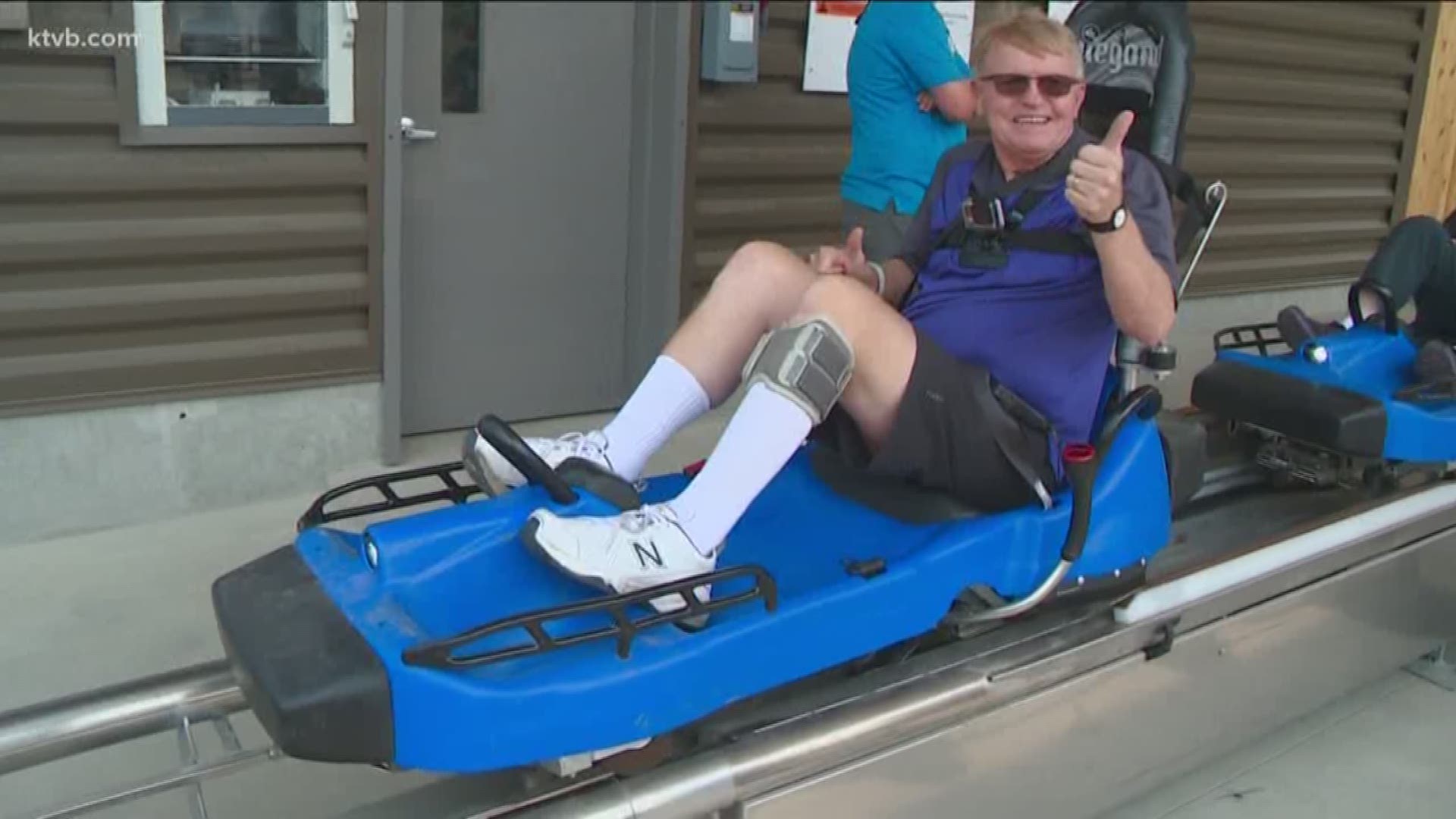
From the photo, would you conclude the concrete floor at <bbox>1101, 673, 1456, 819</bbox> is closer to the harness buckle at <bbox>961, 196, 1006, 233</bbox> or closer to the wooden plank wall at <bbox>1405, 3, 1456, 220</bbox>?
the harness buckle at <bbox>961, 196, 1006, 233</bbox>

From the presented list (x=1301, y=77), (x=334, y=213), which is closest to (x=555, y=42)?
(x=334, y=213)

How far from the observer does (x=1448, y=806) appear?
2855mm

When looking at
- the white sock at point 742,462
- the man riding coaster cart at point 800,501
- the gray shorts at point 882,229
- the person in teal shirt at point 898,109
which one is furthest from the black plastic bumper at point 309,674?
the gray shorts at point 882,229

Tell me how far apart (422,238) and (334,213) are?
20.1 inches

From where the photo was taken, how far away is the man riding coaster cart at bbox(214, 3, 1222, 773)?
187cm

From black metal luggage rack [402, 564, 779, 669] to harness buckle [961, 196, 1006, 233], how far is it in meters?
0.87

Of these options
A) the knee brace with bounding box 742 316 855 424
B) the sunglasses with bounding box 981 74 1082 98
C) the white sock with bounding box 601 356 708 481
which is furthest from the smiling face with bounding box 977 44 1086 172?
the white sock with bounding box 601 356 708 481

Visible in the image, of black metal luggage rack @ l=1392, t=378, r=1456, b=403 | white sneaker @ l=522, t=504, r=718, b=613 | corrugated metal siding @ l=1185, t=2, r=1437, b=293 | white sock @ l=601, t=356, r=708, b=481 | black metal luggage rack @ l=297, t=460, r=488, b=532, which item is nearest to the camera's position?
white sneaker @ l=522, t=504, r=718, b=613

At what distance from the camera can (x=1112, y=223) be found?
2260 millimetres

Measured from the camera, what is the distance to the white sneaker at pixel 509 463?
2344 millimetres

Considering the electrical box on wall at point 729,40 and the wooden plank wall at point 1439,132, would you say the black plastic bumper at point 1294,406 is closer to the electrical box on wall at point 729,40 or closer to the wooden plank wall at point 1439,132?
the electrical box on wall at point 729,40

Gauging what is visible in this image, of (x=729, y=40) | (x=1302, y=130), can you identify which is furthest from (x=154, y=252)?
(x=1302, y=130)

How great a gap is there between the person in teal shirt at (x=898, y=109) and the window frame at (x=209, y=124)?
1.41 metres

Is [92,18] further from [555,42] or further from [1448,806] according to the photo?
[1448,806]
